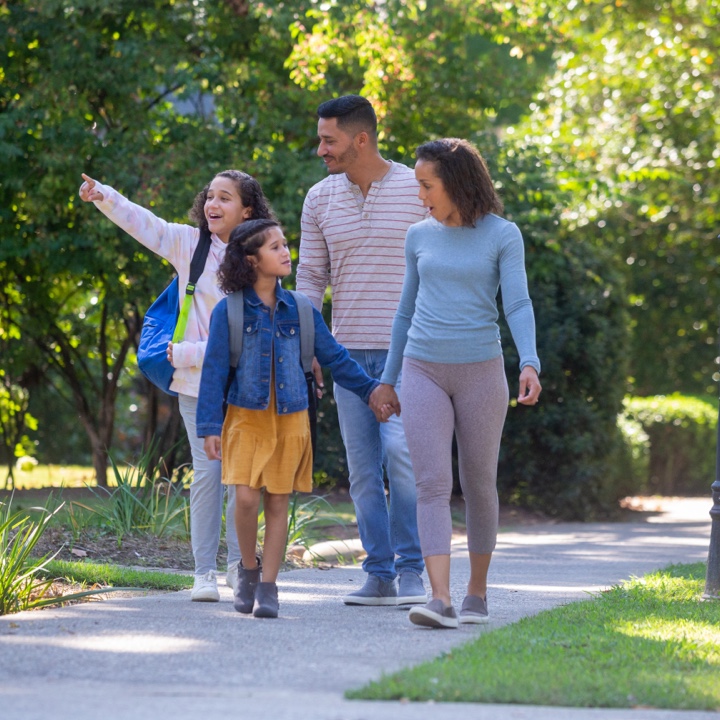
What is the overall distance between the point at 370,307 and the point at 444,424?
90 centimetres

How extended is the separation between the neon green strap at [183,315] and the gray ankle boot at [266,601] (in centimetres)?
123

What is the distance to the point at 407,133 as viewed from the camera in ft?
41.9

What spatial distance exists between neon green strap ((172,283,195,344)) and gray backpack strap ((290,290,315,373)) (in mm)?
612

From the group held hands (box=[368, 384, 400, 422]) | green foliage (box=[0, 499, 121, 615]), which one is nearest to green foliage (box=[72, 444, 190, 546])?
green foliage (box=[0, 499, 121, 615])

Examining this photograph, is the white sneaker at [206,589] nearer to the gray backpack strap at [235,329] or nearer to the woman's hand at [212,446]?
the woman's hand at [212,446]

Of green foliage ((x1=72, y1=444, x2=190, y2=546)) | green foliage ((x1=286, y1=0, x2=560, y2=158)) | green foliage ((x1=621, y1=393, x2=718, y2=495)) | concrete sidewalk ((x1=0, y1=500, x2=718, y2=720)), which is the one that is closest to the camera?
concrete sidewalk ((x1=0, y1=500, x2=718, y2=720))

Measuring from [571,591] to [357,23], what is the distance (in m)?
7.17

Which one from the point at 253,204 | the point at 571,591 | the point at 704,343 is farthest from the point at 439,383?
the point at 704,343

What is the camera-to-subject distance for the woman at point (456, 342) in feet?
16.5

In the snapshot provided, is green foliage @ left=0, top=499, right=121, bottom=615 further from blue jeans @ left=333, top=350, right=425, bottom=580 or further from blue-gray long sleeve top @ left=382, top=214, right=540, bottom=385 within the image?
blue-gray long sleeve top @ left=382, top=214, right=540, bottom=385

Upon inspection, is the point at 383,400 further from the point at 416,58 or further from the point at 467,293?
the point at 416,58

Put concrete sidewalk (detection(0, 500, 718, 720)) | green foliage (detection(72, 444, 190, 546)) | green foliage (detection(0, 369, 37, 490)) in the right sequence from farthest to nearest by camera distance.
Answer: green foliage (detection(0, 369, 37, 490)), green foliage (detection(72, 444, 190, 546)), concrete sidewalk (detection(0, 500, 718, 720))

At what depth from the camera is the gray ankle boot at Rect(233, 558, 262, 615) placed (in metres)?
5.34

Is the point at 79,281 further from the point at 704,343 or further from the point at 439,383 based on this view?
the point at 704,343
